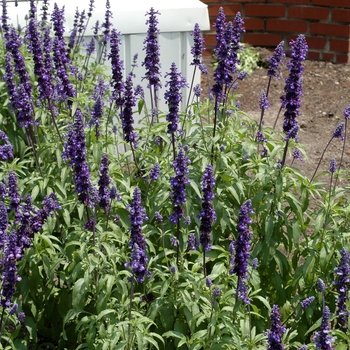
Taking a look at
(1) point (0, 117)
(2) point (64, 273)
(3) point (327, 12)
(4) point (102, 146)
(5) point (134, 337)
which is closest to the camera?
(5) point (134, 337)

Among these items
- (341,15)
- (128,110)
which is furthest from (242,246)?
(341,15)

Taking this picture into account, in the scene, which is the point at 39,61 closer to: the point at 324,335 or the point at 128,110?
the point at 128,110

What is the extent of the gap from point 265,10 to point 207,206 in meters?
8.39

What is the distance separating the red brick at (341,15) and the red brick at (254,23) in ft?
4.03

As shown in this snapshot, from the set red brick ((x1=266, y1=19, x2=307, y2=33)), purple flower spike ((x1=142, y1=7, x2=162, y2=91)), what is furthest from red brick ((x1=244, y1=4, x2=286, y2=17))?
purple flower spike ((x1=142, y1=7, x2=162, y2=91))

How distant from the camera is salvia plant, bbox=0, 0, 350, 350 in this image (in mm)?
4051

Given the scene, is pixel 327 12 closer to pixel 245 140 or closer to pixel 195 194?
pixel 245 140

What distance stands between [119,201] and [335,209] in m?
1.45

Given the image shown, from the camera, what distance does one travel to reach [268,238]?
15.3 feet

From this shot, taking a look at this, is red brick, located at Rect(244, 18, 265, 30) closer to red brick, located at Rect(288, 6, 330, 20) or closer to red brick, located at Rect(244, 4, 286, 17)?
red brick, located at Rect(244, 4, 286, 17)

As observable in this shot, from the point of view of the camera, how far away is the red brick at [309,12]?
11349mm

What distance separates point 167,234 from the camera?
461 cm

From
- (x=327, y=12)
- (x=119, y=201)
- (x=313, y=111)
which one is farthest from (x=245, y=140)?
(x=327, y=12)

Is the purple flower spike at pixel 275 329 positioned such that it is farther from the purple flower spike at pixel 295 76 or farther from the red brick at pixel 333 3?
the red brick at pixel 333 3
